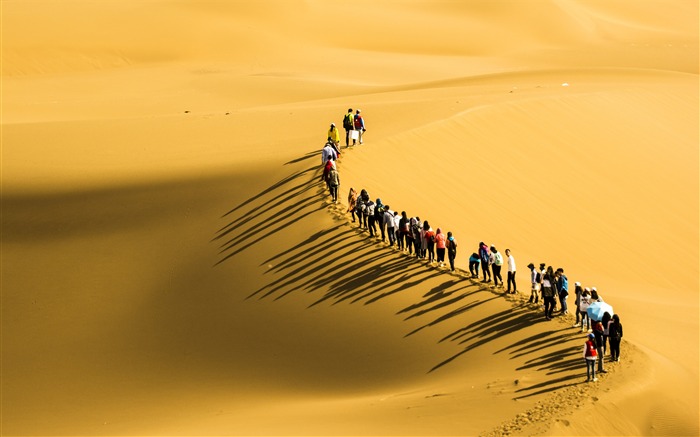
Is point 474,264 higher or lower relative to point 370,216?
lower

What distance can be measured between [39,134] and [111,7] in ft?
110

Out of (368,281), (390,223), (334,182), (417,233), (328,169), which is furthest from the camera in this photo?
(328,169)

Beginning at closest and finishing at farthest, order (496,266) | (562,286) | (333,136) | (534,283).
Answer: (562,286) < (534,283) < (496,266) < (333,136)

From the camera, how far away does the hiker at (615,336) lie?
16.2 m

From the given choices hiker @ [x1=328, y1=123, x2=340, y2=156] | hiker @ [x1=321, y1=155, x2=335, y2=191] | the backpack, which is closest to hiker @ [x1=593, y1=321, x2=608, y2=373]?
the backpack

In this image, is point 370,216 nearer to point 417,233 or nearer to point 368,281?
point 417,233

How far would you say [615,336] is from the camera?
53.1 ft

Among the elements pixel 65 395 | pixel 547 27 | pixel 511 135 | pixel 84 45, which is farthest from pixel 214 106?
pixel 547 27

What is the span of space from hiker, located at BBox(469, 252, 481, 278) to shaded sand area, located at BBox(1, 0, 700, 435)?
0.44 m

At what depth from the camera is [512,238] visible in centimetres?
2484

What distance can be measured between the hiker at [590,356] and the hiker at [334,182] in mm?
8343

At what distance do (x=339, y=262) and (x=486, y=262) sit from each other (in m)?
2.95

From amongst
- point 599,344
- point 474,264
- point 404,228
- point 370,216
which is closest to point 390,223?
point 404,228

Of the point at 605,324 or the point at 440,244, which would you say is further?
the point at 440,244
